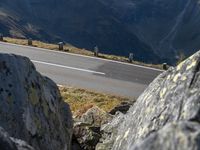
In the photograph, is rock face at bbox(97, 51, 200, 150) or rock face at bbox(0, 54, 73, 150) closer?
rock face at bbox(97, 51, 200, 150)

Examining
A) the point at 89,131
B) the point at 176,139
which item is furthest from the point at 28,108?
the point at 176,139

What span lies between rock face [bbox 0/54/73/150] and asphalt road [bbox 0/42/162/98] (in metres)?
17.4

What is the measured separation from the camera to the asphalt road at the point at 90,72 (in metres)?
28.9

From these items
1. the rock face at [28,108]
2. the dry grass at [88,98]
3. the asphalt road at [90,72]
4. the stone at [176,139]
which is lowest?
the dry grass at [88,98]

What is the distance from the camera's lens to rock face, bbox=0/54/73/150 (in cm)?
866

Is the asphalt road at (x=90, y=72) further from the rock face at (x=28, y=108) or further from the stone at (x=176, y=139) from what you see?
the stone at (x=176, y=139)

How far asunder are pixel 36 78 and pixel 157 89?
3172mm

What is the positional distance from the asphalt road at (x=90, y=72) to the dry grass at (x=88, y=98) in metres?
1.56

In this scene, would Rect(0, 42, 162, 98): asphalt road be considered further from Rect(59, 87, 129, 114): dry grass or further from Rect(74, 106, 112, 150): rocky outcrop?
Rect(74, 106, 112, 150): rocky outcrop

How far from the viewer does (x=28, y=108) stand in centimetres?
899

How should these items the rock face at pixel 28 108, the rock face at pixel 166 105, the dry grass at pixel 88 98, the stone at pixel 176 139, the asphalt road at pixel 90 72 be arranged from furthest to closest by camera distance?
the asphalt road at pixel 90 72 → the dry grass at pixel 88 98 → the rock face at pixel 28 108 → the rock face at pixel 166 105 → the stone at pixel 176 139

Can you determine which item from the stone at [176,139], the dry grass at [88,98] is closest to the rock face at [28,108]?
the stone at [176,139]

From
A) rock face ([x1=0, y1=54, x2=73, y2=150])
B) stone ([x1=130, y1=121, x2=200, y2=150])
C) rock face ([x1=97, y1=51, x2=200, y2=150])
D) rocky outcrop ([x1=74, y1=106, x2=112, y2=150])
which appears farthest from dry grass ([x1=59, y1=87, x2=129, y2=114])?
stone ([x1=130, y1=121, x2=200, y2=150])

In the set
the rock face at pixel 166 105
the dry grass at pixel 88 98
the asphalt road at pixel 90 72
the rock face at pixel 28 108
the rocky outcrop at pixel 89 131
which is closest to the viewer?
the rock face at pixel 166 105
